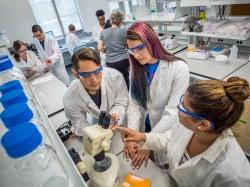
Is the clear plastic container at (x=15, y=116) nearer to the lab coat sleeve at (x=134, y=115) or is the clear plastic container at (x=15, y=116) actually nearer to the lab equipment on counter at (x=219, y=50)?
the lab coat sleeve at (x=134, y=115)

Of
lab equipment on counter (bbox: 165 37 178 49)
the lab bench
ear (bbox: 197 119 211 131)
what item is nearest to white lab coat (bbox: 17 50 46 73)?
the lab bench

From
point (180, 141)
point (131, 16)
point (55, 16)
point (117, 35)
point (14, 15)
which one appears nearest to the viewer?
point (180, 141)

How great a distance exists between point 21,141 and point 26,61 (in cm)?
310

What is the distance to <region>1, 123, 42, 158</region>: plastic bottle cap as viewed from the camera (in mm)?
410

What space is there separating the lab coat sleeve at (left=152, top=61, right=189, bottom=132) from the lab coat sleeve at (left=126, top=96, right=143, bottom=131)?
0.21 m

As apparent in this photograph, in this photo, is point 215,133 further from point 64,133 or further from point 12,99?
point 64,133

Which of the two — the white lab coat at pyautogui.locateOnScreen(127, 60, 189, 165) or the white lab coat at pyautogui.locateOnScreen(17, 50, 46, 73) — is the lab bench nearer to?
the white lab coat at pyautogui.locateOnScreen(127, 60, 189, 165)

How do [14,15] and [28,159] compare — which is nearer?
[28,159]

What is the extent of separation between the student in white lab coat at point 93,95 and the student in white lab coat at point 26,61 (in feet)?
6.11

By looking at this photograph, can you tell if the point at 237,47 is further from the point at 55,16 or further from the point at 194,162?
the point at 55,16

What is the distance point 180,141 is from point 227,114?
0.38m

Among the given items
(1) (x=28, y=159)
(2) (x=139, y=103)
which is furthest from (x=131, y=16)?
(1) (x=28, y=159)

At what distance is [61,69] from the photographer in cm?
365

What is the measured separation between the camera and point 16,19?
17.4 ft
